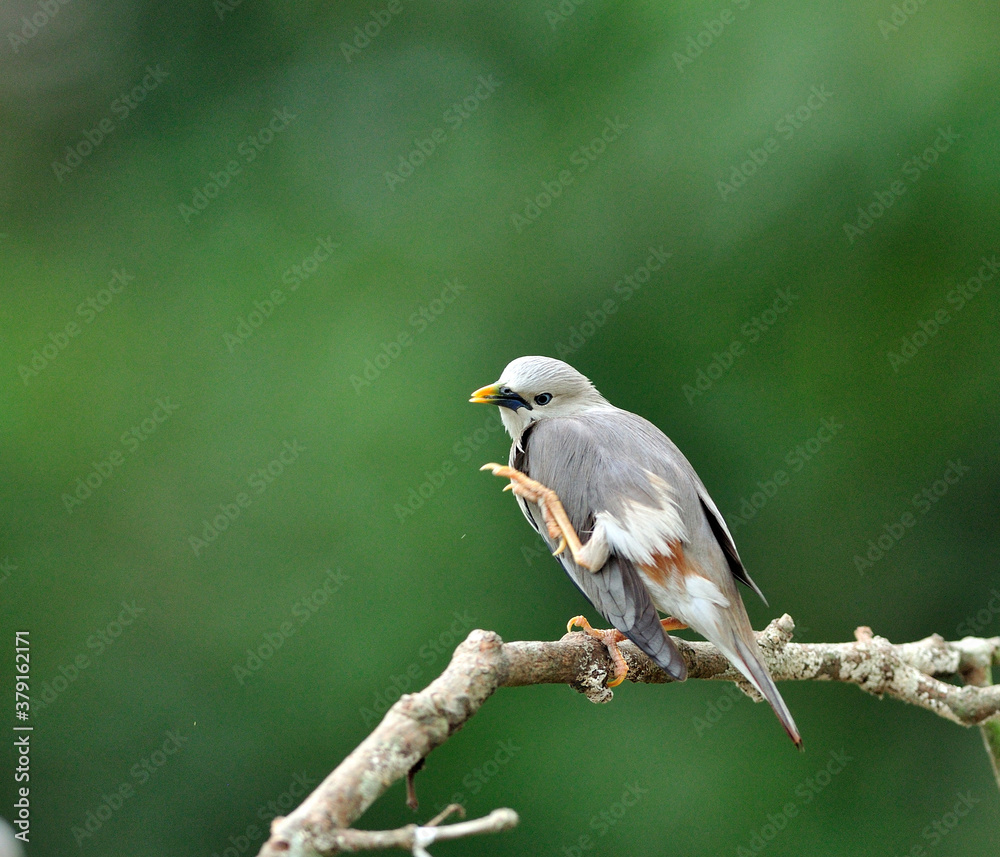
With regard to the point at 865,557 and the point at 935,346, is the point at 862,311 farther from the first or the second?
the point at 865,557

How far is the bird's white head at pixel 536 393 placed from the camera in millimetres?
3322

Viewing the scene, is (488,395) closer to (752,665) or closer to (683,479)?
(683,479)

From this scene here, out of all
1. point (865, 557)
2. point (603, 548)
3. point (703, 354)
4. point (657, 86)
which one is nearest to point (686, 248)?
point (703, 354)

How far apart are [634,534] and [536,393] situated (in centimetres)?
80

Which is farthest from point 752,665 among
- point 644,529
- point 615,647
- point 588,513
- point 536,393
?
point 536,393

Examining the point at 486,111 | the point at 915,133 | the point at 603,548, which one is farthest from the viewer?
the point at 486,111

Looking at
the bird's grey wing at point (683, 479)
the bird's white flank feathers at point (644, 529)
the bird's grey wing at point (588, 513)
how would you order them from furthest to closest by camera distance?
the bird's grey wing at point (683, 479)
the bird's white flank feathers at point (644, 529)
the bird's grey wing at point (588, 513)

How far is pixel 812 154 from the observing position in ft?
17.1

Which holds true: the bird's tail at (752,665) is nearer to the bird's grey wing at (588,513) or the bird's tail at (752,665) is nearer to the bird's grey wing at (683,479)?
the bird's grey wing at (588,513)

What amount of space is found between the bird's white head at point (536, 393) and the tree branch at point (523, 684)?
944mm

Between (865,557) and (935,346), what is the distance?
1185 mm

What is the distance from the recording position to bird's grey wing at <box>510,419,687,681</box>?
2.52m

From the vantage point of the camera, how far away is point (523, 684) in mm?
2107

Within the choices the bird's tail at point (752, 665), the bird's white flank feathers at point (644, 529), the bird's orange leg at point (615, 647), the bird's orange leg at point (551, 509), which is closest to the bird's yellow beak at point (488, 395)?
the bird's orange leg at point (551, 509)
